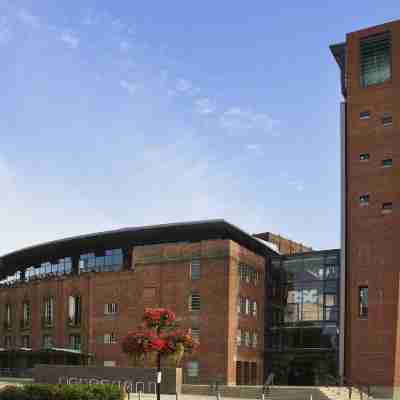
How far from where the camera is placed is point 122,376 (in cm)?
6153

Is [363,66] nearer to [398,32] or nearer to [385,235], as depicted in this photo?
[398,32]

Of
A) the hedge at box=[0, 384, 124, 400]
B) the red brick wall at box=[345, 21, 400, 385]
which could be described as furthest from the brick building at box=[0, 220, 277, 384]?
the hedge at box=[0, 384, 124, 400]

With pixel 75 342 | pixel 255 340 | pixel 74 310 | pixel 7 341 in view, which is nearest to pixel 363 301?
pixel 255 340

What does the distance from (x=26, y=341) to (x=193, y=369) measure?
2354 centimetres

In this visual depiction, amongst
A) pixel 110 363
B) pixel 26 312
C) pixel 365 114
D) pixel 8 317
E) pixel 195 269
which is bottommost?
pixel 110 363

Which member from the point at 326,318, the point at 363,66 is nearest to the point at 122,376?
the point at 326,318

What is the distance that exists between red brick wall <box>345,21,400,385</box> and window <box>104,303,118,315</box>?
22.1m

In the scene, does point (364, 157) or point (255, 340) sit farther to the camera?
point (255, 340)

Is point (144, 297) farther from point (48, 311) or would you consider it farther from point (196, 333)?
point (48, 311)

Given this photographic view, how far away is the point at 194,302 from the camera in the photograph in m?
69.2

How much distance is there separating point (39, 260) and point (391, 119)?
4570 cm

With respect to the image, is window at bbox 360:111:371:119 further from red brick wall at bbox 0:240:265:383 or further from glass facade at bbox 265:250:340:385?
red brick wall at bbox 0:240:265:383

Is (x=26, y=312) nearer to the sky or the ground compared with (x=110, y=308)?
nearer to the ground

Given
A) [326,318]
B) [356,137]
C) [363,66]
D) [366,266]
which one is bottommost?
[326,318]
